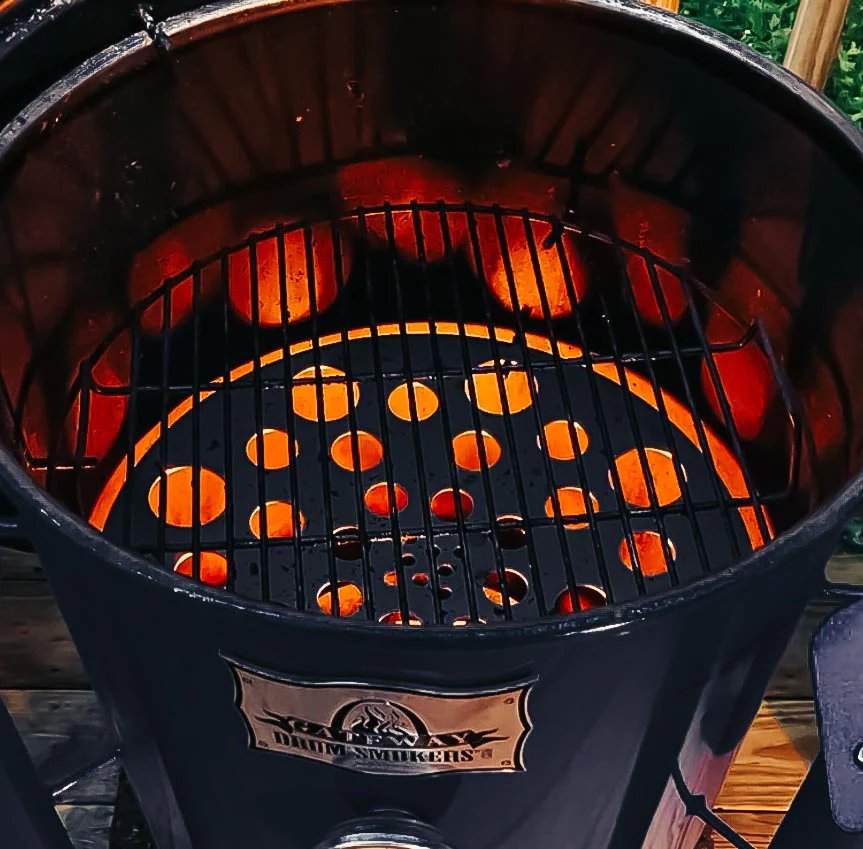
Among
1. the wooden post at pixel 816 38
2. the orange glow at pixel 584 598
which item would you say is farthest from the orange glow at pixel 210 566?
the wooden post at pixel 816 38

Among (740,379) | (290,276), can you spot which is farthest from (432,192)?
(740,379)

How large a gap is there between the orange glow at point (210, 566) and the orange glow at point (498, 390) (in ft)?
0.99

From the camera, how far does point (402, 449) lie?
1081 mm

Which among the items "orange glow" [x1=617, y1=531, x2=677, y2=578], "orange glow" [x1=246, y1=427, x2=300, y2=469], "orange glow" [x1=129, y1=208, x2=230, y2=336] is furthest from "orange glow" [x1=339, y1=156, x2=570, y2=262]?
"orange glow" [x1=617, y1=531, x2=677, y2=578]

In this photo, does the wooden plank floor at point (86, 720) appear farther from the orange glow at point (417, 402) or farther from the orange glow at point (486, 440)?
the orange glow at point (417, 402)

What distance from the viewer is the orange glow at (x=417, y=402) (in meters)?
1.12

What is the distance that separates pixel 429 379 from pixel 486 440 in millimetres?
96

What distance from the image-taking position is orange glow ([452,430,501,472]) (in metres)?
1.08

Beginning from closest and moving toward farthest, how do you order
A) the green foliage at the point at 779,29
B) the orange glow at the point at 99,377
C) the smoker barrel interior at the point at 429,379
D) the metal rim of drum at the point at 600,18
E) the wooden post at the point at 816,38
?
the metal rim of drum at the point at 600,18, the smoker barrel interior at the point at 429,379, the orange glow at the point at 99,377, the wooden post at the point at 816,38, the green foliage at the point at 779,29

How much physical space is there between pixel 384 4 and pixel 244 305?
344 millimetres

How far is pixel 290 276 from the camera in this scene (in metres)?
1.17

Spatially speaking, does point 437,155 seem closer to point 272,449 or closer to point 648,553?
point 272,449

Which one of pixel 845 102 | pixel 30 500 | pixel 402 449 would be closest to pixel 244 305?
pixel 402 449

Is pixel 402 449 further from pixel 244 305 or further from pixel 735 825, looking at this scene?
pixel 735 825
